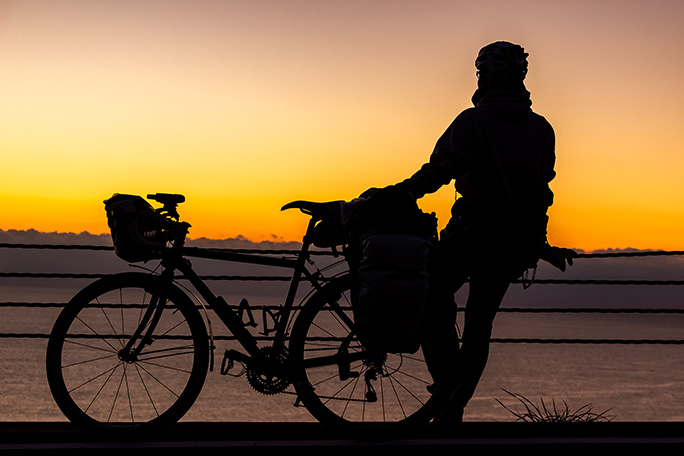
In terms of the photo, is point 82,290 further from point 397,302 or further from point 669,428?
point 669,428

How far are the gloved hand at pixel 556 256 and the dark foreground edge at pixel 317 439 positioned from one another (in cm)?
84

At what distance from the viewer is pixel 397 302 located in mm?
3602

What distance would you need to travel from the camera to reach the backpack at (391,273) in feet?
11.8

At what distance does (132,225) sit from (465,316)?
1.67 metres

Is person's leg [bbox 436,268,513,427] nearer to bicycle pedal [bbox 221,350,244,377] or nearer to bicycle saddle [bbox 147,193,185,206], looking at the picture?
bicycle pedal [bbox 221,350,244,377]

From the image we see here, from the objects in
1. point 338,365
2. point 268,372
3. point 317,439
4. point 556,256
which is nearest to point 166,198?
point 268,372

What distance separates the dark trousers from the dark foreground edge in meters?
0.30

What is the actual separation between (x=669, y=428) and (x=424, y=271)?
5.66ft

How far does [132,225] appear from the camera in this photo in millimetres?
3838

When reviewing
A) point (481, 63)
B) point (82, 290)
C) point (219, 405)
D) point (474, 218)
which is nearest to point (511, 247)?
point (474, 218)

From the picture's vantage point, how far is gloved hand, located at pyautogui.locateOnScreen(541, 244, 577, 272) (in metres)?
3.84

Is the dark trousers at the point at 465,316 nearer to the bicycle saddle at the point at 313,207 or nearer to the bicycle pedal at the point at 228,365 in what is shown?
the bicycle saddle at the point at 313,207

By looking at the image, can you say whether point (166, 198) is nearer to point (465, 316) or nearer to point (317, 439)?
point (317, 439)

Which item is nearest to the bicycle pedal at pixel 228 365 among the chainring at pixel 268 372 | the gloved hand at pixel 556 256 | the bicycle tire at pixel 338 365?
the chainring at pixel 268 372
